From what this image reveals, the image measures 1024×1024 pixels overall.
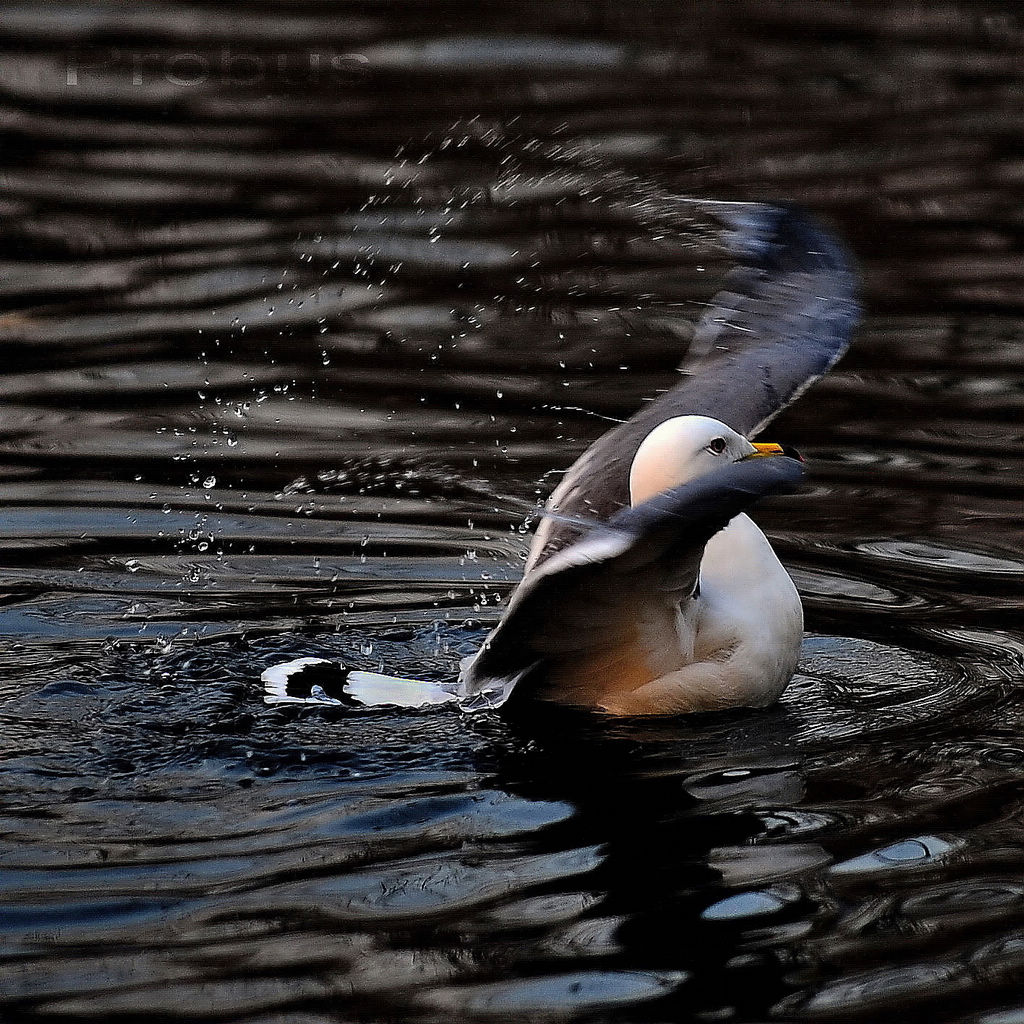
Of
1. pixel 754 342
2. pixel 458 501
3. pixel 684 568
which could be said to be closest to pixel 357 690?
pixel 684 568

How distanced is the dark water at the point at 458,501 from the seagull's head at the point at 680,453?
775 millimetres

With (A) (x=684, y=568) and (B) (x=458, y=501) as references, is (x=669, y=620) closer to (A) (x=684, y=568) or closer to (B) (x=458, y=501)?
(A) (x=684, y=568)

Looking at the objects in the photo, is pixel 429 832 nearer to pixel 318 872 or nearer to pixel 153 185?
pixel 318 872

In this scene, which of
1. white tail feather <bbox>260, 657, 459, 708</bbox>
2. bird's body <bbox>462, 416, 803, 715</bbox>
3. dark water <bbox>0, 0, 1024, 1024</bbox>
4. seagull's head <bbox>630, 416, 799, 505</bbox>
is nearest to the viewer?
dark water <bbox>0, 0, 1024, 1024</bbox>

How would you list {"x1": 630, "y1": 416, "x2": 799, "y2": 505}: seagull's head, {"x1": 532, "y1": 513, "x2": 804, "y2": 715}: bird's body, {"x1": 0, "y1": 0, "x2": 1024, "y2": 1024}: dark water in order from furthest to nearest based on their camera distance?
{"x1": 532, "y1": 513, "x2": 804, "y2": 715}: bird's body → {"x1": 630, "y1": 416, "x2": 799, "y2": 505}: seagull's head → {"x1": 0, "y1": 0, "x2": 1024, "y2": 1024}: dark water

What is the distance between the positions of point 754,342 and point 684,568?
1548 mm

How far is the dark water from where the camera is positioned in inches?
192

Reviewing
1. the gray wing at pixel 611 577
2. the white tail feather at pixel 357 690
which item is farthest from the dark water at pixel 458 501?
the gray wing at pixel 611 577

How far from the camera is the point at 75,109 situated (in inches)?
516

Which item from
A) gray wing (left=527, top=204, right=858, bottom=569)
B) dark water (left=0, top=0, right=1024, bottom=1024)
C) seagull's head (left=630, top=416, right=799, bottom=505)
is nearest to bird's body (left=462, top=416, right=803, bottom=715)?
seagull's head (left=630, top=416, right=799, bottom=505)

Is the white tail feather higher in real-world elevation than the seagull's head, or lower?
lower

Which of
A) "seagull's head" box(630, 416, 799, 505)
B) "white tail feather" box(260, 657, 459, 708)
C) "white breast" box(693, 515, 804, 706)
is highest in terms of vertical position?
"seagull's head" box(630, 416, 799, 505)

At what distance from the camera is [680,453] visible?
237 inches

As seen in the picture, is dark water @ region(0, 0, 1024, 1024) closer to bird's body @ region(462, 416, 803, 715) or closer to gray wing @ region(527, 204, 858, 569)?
bird's body @ region(462, 416, 803, 715)
